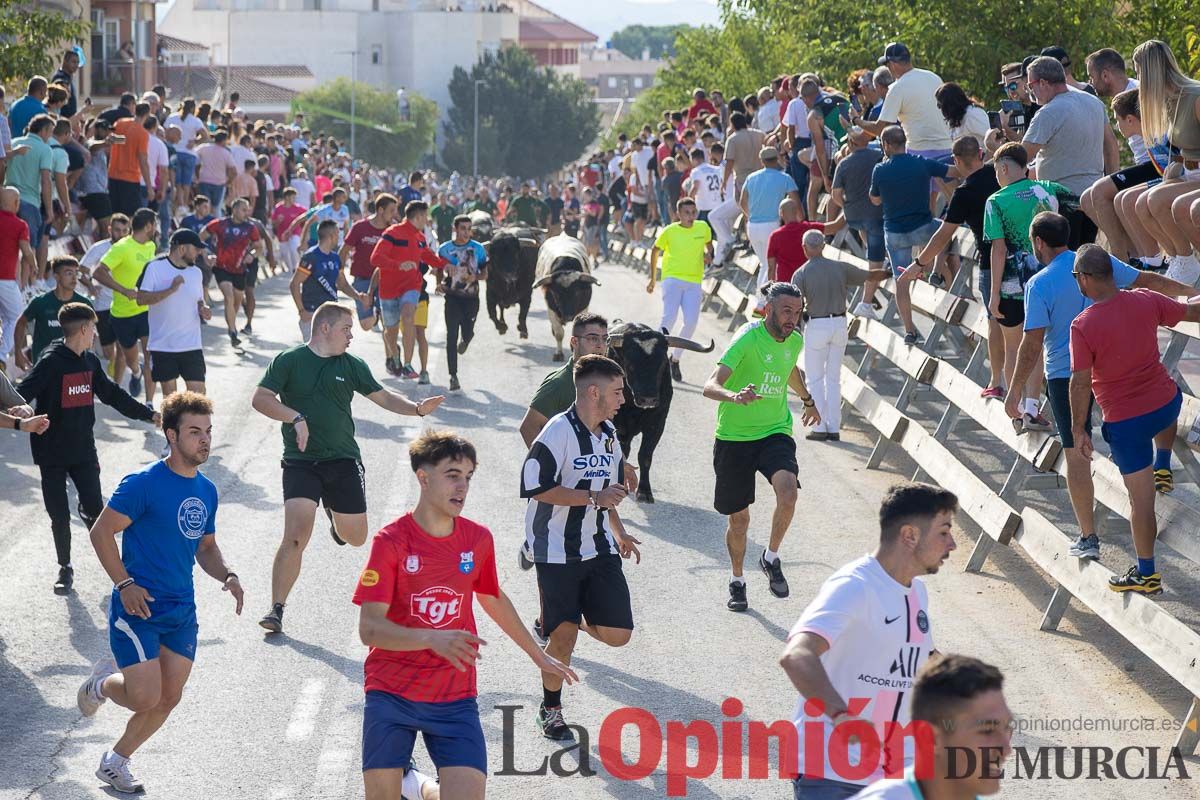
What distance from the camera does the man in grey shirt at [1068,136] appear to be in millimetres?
11656

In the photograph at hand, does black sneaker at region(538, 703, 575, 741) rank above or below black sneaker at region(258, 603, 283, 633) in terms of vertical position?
above

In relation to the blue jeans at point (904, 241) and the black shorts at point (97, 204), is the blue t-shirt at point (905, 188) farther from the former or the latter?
the black shorts at point (97, 204)

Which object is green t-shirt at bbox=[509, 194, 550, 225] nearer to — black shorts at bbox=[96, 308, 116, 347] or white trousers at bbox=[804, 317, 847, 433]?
black shorts at bbox=[96, 308, 116, 347]

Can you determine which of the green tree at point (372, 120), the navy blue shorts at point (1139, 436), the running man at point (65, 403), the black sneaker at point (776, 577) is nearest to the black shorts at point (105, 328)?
the running man at point (65, 403)

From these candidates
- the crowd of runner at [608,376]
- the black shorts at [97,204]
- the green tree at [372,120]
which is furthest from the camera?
the green tree at [372,120]

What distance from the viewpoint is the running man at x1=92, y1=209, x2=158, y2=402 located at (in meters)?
16.3

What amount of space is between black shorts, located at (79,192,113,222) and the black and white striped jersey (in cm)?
1564

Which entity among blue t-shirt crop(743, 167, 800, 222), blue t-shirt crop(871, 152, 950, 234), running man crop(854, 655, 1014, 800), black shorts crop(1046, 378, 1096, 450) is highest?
blue t-shirt crop(871, 152, 950, 234)

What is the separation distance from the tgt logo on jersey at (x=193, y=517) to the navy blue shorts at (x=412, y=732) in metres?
1.95

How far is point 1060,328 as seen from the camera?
996 centimetres

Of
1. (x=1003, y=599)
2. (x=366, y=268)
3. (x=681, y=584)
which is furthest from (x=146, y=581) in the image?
(x=366, y=268)

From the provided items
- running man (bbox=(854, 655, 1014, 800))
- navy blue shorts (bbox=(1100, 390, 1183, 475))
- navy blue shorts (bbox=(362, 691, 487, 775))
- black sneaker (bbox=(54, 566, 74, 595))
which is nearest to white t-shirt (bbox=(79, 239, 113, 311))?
black sneaker (bbox=(54, 566, 74, 595))

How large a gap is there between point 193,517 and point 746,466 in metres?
4.20

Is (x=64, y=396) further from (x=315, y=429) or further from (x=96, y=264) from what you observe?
(x=96, y=264)
